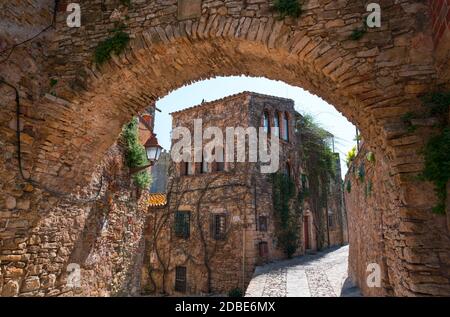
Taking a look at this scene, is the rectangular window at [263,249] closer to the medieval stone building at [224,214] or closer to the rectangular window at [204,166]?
the medieval stone building at [224,214]

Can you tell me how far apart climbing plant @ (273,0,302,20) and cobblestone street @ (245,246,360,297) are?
567 cm

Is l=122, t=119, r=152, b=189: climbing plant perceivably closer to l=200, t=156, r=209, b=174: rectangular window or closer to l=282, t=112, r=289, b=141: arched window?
l=200, t=156, r=209, b=174: rectangular window

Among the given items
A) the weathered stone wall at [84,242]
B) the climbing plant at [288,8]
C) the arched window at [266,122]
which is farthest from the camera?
the arched window at [266,122]

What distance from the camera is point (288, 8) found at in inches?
135

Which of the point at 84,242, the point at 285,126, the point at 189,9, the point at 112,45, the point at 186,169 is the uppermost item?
the point at 285,126

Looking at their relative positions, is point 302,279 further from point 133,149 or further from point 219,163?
point 219,163

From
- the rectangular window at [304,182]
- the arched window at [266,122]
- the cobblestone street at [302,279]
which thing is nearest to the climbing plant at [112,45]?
the cobblestone street at [302,279]

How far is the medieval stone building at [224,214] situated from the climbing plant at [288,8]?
29.4 feet

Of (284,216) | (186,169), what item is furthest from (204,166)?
(284,216)

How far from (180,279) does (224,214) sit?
3.58 meters

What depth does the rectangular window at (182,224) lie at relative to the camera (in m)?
13.1

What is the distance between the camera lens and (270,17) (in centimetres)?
351

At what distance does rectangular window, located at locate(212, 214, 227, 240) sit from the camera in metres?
12.1
